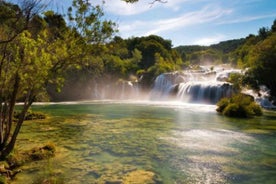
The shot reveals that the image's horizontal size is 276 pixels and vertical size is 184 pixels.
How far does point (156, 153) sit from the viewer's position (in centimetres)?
1385

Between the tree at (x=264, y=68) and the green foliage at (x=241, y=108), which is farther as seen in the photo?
the tree at (x=264, y=68)

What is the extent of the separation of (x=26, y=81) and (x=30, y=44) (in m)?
1.52

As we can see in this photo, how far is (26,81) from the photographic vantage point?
1091cm

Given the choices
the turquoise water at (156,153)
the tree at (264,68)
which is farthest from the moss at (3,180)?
the tree at (264,68)

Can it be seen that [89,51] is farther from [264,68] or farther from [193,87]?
[193,87]

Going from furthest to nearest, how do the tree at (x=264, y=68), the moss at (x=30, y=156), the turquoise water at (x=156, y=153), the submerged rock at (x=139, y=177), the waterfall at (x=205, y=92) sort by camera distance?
A: the waterfall at (x=205, y=92) < the tree at (x=264, y=68) < the moss at (x=30, y=156) < the turquoise water at (x=156, y=153) < the submerged rock at (x=139, y=177)

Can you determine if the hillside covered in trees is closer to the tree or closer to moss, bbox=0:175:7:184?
the tree

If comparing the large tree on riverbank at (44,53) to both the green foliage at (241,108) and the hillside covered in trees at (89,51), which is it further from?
the green foliage at (241,108)

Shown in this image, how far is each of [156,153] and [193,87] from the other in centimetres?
3643

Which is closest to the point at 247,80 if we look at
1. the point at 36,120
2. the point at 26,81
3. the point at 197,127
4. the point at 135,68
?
the point at 197,127

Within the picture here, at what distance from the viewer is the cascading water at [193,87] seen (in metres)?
45.3

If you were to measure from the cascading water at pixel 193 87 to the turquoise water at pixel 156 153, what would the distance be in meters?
23.3

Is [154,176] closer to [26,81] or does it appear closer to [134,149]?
[134,149]

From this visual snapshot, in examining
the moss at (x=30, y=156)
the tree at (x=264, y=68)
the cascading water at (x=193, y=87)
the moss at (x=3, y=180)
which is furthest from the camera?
the cascading water at (x=193, y=87)
